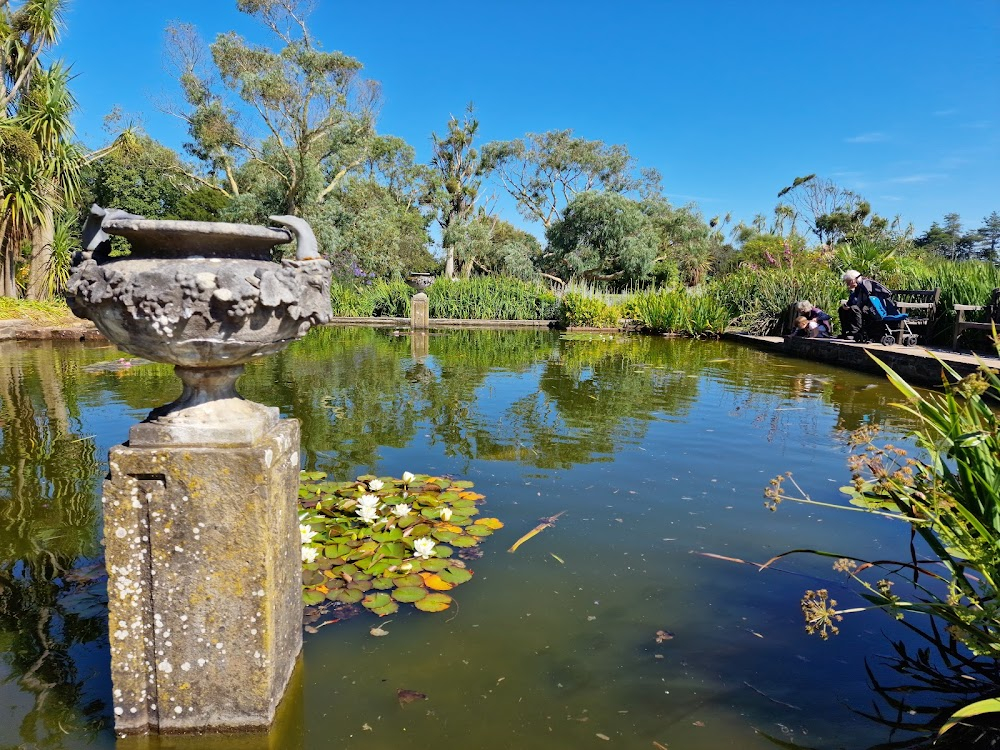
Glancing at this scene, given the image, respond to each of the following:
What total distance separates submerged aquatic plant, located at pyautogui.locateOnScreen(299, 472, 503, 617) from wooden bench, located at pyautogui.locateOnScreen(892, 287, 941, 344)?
9037 millimetres

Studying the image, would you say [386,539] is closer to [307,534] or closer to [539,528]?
[307,534]

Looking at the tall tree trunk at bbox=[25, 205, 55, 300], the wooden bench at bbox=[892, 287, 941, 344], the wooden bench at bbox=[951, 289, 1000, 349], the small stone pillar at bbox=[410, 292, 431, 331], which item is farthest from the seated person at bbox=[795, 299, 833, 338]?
the tall tree trunk at bbox=[25, 205, 55, 300]

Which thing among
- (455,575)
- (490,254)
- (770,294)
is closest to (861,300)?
(770,294)

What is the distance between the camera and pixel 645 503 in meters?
3.17

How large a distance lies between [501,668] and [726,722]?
64 centimetres

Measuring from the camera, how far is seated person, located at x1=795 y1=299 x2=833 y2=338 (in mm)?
10832

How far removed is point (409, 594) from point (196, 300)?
1277mm

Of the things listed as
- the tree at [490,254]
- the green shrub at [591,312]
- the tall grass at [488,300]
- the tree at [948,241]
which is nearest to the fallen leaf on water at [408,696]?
the green shrub at [591,312]

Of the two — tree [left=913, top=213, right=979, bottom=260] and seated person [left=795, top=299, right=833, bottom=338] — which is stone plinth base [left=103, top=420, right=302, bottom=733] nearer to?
seated person [left=795, top=299, right=833, bottom=338]

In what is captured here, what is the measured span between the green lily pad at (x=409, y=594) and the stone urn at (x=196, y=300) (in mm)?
913

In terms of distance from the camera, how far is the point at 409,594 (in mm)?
2174

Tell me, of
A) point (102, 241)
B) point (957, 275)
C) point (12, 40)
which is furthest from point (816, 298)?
point (12, 40)

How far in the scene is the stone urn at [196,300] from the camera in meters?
1.42

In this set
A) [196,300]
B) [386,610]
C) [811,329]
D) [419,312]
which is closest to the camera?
[196,300]
